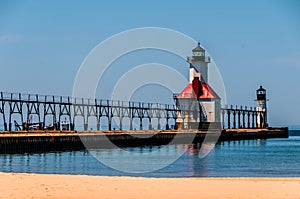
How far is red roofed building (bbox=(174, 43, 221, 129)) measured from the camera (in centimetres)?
9494

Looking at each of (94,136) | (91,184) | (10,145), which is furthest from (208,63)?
(91,184)

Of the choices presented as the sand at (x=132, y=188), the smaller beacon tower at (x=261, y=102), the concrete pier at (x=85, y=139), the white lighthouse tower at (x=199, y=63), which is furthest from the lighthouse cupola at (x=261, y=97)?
the sand at (x=132, y=188)

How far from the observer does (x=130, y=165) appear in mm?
45312

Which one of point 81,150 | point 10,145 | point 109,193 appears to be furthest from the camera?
point 81,150

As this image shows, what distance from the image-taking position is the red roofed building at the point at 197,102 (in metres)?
94.9

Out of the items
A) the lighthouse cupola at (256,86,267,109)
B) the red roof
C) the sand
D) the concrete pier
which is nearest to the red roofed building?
the red roof

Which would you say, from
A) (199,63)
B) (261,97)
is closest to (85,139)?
(199,63)

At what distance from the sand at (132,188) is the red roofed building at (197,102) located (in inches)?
2647

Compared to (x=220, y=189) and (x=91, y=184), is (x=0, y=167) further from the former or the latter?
(x=220, y=189)

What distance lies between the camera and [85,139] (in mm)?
72000

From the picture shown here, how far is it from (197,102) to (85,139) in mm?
27009

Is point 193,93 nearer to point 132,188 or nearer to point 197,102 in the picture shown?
point 197,102

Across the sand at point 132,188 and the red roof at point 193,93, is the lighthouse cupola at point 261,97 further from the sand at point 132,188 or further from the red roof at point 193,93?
the sand at point 132,188

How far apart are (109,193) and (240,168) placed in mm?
21690
